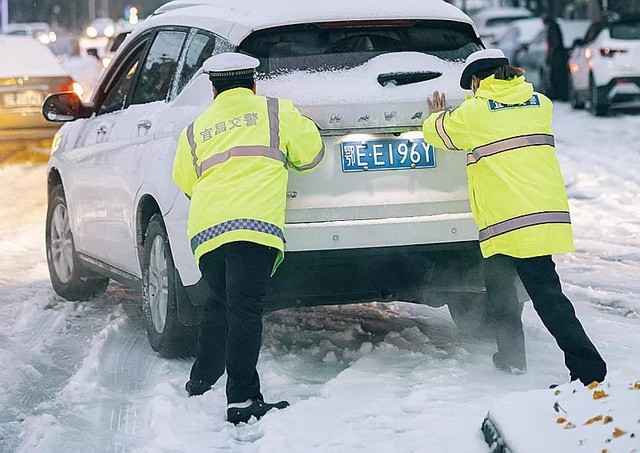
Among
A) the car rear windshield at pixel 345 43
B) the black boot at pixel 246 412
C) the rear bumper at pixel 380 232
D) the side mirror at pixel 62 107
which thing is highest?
the car rear windshield at pixel 345 43

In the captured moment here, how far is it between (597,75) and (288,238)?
1616 cm

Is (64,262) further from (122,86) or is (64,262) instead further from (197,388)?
(197,388)

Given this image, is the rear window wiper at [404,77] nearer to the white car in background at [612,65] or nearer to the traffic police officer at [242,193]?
the traffic police officer at [242,193]

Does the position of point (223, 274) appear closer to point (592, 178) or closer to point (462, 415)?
point (462, 415)

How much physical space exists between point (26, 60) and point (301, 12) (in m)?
12.4

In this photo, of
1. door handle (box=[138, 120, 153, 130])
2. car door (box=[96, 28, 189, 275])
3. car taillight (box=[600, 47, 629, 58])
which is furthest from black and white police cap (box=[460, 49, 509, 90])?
car taillight (box=[600, 47, 629, 58])

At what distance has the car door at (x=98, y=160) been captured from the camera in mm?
7680

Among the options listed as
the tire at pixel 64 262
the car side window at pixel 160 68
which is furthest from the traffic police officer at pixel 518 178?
the tire at pixel 64 262

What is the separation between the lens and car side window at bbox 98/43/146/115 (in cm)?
772

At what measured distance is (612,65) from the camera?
68.7 ft

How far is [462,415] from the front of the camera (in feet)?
17.9

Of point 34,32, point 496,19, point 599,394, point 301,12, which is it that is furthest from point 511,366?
point 34,32

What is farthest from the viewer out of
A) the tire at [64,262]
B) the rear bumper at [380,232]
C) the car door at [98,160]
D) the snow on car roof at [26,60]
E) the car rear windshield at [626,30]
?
the car rear windshield at [626,30]

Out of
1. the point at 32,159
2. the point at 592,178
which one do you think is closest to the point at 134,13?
the point at 32,159
